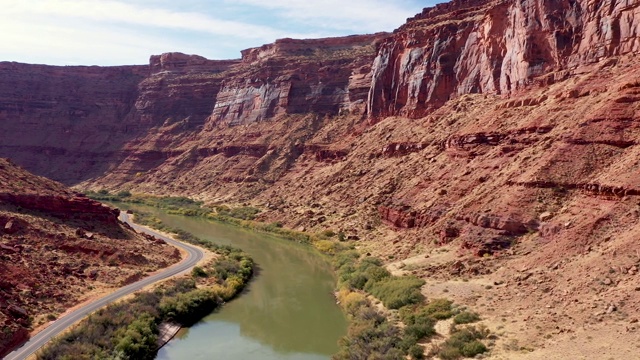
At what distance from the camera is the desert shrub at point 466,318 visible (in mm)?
25375

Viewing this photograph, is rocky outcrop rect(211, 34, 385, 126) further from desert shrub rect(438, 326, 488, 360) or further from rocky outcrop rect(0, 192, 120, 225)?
desert shrub rect(438, 326, 488, 360)

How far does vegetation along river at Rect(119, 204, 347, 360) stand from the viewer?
1083 inches

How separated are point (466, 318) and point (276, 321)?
11.9 meters

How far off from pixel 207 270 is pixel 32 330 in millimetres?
15813

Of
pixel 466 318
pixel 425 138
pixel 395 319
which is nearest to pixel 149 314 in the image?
pixel 395 319

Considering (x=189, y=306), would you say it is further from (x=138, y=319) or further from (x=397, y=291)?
(x=397, y=291)

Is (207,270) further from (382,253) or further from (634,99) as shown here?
(634,99)

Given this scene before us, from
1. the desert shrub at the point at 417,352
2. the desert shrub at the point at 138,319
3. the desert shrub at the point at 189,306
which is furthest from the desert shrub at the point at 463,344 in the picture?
the desert shrub at the point at 189,306

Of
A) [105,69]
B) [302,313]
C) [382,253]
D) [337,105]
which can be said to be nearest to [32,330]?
[302,313]

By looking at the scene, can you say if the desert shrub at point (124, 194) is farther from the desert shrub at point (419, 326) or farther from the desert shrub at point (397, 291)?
the desert shrub at point (419, 326)

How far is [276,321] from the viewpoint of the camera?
32.4 meters

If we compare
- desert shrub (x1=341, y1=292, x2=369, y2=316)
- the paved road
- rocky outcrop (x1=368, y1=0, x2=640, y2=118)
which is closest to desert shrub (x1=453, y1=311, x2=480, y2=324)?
desert shrub (x1=341, y1=292, x2=369, y2=316)

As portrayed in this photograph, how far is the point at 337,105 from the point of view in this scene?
9306 cm

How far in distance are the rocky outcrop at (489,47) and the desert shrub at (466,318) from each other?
88.8 feet
